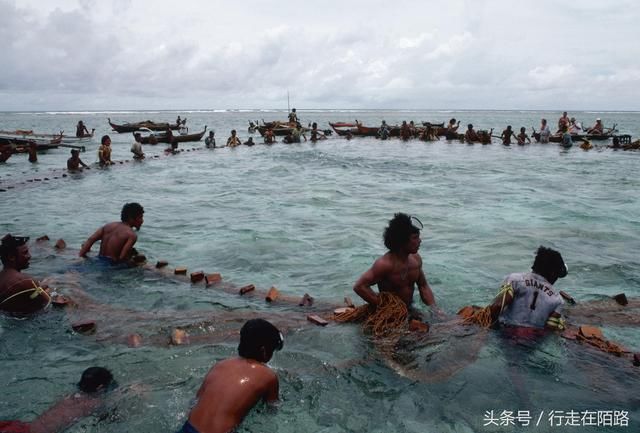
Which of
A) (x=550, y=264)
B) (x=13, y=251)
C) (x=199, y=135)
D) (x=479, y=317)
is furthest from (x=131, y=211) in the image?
(x=199, y=135)

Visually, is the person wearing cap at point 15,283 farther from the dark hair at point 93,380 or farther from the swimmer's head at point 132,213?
the dark hair at point 93,380

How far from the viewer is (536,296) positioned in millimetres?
4883

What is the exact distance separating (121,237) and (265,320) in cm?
444

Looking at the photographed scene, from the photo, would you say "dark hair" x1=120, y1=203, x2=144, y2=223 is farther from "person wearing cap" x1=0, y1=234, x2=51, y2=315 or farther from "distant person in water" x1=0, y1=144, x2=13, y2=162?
"distant person in water" x1=0, y1=144, x2=13, y2=162

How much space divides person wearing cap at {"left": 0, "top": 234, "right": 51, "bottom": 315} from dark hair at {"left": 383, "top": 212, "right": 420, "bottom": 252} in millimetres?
4031

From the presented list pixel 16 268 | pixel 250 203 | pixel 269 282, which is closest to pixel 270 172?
→ pixel 250 203

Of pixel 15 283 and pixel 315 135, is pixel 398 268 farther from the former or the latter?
pixel 315 135

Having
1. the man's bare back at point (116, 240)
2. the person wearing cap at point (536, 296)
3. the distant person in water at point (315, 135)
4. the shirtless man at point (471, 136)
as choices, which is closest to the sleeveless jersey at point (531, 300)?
the person wearing cap at point (536, 296)

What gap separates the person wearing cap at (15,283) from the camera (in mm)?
5309

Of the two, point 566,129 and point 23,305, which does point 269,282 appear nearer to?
point 23,305

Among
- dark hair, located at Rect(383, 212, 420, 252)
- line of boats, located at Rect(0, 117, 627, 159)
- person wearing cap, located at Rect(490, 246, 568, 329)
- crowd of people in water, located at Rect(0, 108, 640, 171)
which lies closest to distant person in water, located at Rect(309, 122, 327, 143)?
crowd of people in water, located at Rect(0, 108, 640, 171)

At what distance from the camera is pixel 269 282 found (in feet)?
24.7

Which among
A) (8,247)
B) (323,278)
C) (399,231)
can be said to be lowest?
(323,278)

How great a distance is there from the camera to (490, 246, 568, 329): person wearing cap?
4.85m
